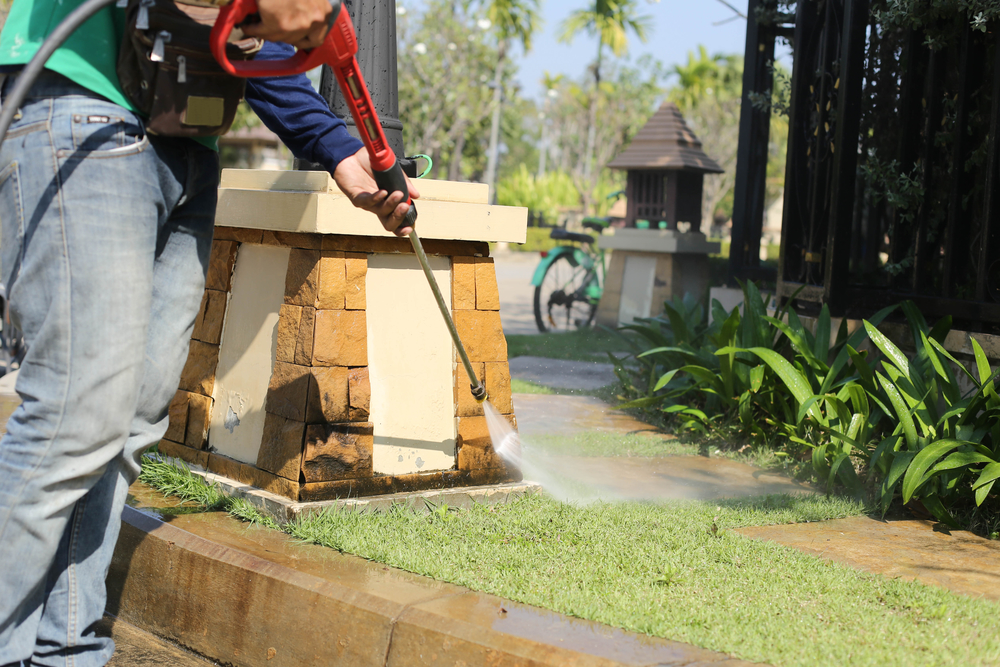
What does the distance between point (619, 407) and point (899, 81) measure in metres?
2.64

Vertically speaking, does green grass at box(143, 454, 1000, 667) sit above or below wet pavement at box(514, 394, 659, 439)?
below

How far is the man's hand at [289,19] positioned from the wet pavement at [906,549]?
206 centimetres

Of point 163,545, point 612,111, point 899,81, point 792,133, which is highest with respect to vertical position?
point 612,111

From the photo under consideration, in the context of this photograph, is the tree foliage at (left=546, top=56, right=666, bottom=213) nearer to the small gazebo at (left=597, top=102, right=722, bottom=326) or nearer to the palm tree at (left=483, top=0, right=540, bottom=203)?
the palm tree at (left=483, top=0, right=540, bottom=203)

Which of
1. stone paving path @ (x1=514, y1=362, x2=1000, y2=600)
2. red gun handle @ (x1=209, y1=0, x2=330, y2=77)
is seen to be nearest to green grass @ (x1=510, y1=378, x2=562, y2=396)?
stone paving path @ (x1=514, y1=362, x2=1000, y2=600)

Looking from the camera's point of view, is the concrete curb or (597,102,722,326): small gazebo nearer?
the concrete curb

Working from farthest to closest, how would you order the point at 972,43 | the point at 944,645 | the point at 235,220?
the point at 972,43 < the point at 235,220 < the point at 944,645

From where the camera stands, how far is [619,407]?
5098mm

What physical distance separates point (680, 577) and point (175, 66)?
1.77 meters

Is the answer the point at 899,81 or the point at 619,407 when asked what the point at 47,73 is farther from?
the point at 899,81

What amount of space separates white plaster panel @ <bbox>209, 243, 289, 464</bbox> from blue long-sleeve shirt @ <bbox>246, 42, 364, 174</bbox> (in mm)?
572

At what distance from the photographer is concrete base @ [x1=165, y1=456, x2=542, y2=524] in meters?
2.76

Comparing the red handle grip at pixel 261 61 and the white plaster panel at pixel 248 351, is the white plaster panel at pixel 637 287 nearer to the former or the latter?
the white plaster panel at pixel 248 351

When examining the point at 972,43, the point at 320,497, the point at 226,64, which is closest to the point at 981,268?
the point at 972,43
